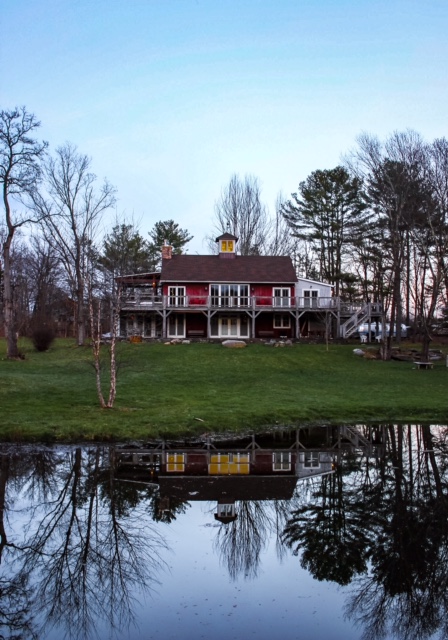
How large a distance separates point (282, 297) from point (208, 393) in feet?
70.0

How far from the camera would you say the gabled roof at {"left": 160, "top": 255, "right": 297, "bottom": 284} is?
41875 mm

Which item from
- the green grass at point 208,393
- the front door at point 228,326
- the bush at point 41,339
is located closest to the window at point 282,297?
the front door at point 228,326

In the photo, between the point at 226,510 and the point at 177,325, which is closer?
the point at 226,510

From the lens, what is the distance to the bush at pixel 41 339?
114 feet

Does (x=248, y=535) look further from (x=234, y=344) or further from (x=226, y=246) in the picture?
(x=226, y=246)

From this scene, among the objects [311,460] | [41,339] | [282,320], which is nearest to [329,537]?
[311,460]

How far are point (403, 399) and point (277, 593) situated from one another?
49.5 ft

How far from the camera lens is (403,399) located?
2008 centimetres

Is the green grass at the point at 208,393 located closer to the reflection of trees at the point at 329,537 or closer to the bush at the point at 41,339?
the bush at the point at 41,339

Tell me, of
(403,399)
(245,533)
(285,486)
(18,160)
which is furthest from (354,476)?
(18,160)

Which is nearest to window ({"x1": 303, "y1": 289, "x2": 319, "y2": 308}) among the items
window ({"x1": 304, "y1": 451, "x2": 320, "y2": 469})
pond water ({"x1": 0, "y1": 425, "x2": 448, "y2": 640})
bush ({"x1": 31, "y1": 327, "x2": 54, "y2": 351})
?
bush ({"x1": 31, "y1": 327, "x2": 54, "y2": 351})

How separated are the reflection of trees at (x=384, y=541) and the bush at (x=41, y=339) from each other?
26951 millimetres

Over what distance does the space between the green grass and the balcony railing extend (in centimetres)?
612

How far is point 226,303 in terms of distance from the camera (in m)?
41.4
